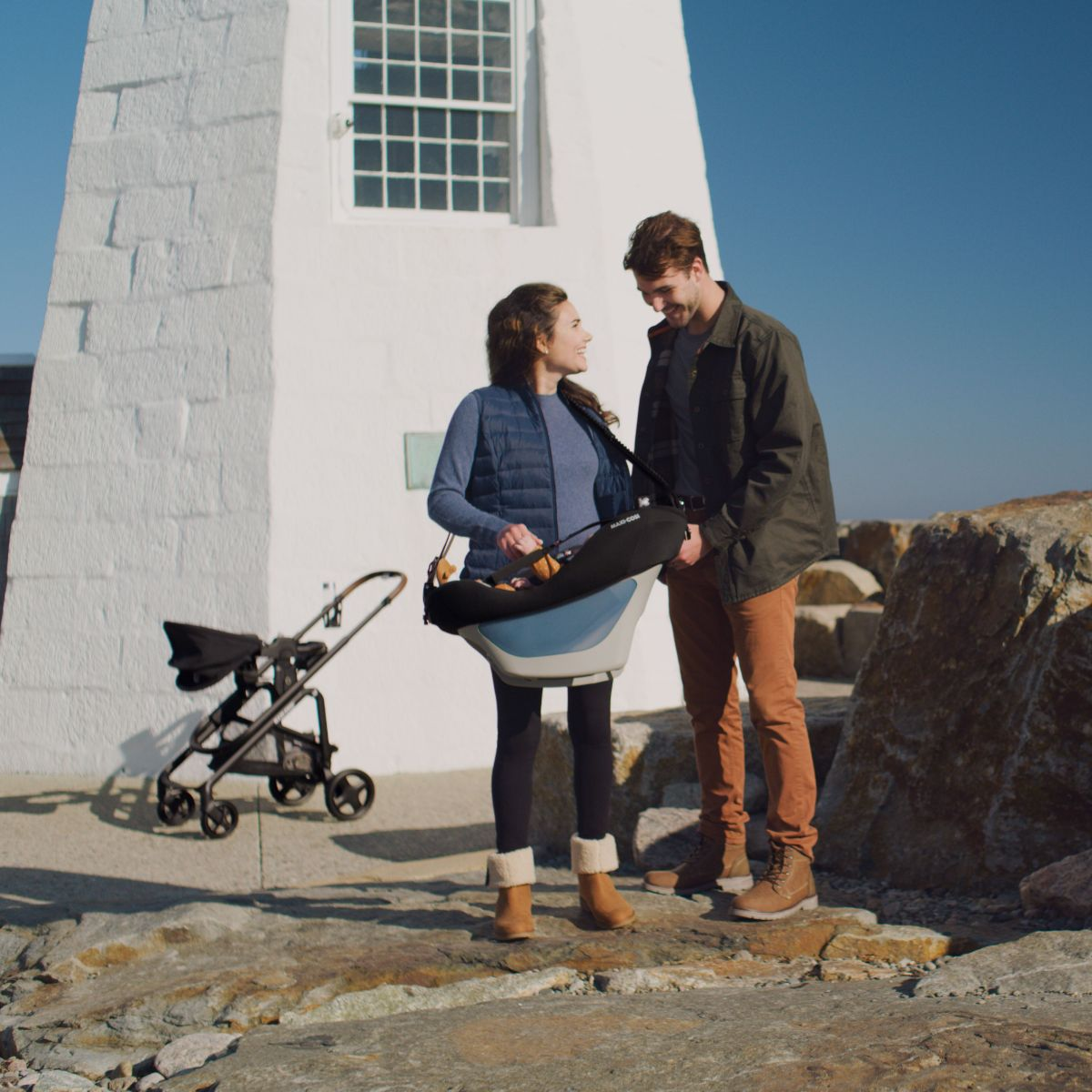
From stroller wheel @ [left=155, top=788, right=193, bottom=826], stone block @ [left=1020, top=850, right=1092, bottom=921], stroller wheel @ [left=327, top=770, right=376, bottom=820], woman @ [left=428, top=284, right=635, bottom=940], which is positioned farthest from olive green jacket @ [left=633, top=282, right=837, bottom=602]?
stroller wheel @ [left=155, top=788, right=193, bottom=826]

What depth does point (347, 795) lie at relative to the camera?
5.98 metres

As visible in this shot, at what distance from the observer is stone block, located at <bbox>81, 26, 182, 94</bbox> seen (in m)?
7.20

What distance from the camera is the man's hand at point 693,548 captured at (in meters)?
3.39

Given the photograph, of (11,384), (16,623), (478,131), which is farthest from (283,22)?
(16,623)

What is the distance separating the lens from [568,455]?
134 inches

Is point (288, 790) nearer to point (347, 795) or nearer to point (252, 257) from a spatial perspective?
point (347, 795)

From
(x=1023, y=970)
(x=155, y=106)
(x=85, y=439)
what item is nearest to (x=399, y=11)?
(x=155, y=106)

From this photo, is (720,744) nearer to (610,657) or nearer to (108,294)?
(610,657)

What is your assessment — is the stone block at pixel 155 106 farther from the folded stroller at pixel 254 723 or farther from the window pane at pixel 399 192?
the folded stroller at pixel 254 723

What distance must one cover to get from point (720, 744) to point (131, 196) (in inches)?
199

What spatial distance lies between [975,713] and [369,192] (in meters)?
4.69

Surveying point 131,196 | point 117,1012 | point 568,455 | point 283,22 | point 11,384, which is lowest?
point 117,1012

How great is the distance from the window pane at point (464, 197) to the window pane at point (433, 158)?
0.38 feet

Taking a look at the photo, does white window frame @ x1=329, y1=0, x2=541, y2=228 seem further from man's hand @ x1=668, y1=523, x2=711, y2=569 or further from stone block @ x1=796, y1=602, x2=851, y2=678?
stone block @ x1=796, y1=602, x2=851, y2=678
